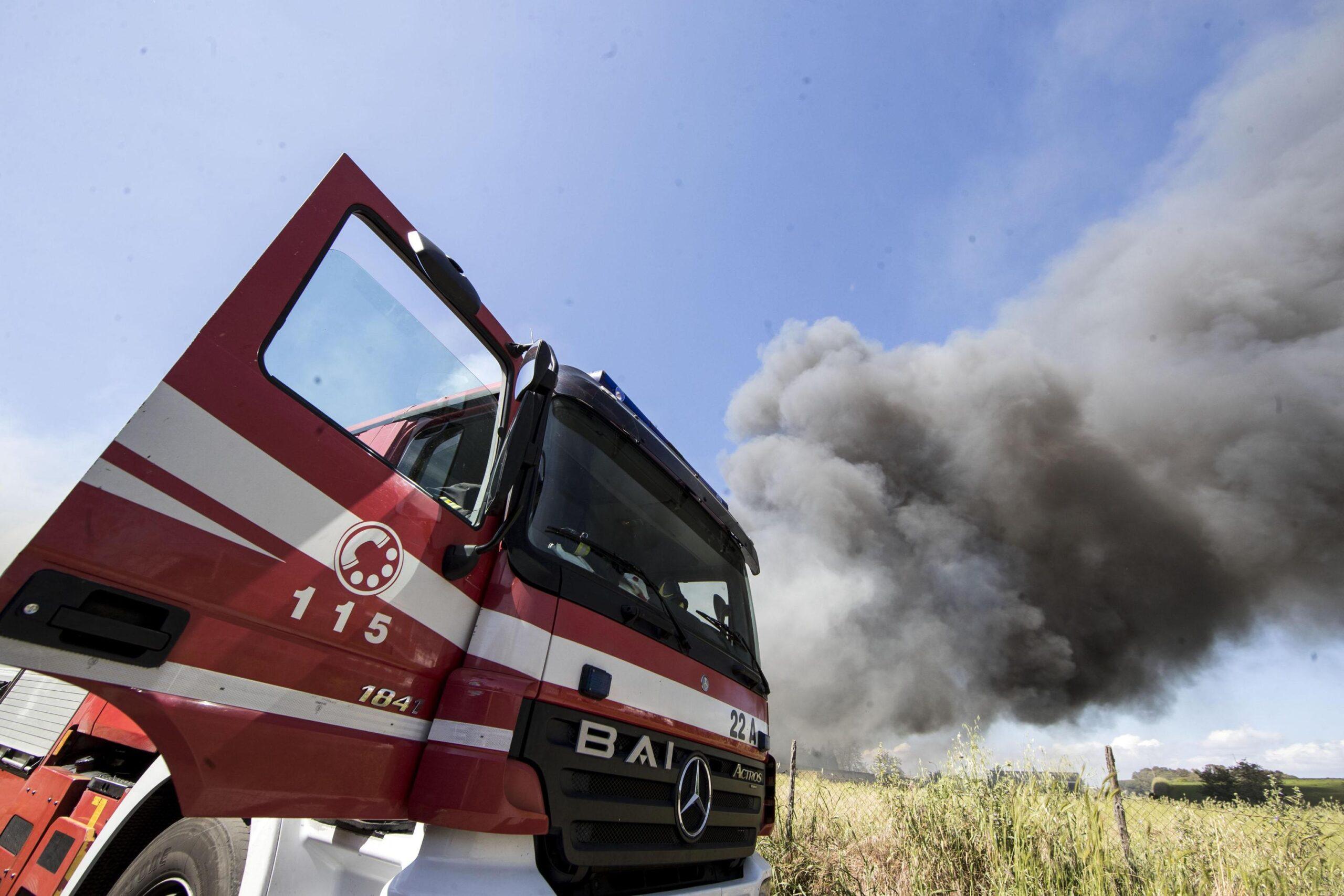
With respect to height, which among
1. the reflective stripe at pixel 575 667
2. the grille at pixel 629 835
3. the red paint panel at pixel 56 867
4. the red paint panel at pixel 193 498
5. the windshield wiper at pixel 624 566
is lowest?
the red paint panel at pixel 56 867

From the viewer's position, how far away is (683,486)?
2.63 m

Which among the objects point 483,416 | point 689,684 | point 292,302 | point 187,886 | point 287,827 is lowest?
point 187,886

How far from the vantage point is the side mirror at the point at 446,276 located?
5.19ft

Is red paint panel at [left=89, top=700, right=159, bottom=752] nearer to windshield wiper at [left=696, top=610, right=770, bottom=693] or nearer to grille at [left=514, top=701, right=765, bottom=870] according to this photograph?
grille at [left=514, top=701, right=765, bottom=870]

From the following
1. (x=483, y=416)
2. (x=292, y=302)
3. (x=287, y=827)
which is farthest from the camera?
(x=483, y=416)

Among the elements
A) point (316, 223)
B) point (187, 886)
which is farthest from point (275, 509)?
point (187, 886)

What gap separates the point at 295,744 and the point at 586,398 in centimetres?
126

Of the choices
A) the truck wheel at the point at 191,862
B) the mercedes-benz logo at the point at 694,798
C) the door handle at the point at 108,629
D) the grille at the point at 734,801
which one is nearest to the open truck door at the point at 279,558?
the door handle at the point at 108,629

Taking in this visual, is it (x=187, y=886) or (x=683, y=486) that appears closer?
(x=187, y=886)

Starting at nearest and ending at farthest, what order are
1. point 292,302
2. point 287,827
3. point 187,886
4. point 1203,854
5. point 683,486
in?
Result: 1. point 292,302
2. point 287,827
3. point 187,886
4. point 683,486
5. point 1203,854

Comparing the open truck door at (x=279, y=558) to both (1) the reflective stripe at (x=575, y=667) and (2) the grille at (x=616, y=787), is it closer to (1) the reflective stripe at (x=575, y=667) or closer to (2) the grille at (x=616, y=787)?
(1) the reflective stripe at (x=575, y=667)

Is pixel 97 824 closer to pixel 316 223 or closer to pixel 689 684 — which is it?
pixel 689 684

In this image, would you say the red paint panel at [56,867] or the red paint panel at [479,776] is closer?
the red paint panel at [479,776]

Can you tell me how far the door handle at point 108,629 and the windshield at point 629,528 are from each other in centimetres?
87
